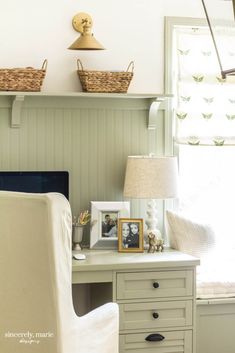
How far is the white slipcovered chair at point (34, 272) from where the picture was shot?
212 centimetres

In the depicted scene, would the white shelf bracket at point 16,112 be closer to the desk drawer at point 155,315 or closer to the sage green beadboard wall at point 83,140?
the sage green beadboard wall at point 83,140

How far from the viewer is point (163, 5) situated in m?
3.79

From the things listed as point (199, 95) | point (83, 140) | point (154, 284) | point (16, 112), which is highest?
point (199, 95)

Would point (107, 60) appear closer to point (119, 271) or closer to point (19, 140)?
point (19, 140)

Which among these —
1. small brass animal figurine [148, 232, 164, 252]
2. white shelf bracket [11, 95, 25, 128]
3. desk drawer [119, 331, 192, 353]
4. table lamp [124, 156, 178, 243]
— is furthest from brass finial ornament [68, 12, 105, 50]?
desk drawer [119, 331, 192, 353]

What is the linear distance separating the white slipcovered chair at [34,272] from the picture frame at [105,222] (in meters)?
1.38

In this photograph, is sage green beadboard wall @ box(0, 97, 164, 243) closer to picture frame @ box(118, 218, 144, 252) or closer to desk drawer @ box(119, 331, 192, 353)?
picture frame @ box(118, 218, 144, 252)

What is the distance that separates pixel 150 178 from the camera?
3533 millimetres

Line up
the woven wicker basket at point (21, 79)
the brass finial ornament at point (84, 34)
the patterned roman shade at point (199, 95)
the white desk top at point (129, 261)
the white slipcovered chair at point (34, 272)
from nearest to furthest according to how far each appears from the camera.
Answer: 1. the white slipcovered chair at point (34, 272)
2. the white desk top at point (129, 261)
3. the woven wicker basket at point (21, 79)
4. the brass finial ornament at point (84, 34)
5. the patterned roman shade at point (199, 95)

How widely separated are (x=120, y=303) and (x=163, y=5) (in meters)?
1.69

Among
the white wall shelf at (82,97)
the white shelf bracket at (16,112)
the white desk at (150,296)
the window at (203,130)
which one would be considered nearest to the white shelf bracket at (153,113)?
the white wall shelf at (82,97)

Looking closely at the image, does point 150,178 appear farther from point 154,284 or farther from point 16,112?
point 16,112

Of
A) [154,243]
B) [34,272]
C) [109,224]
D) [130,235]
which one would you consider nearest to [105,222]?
[109,224]

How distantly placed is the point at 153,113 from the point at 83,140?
420 millimetres
